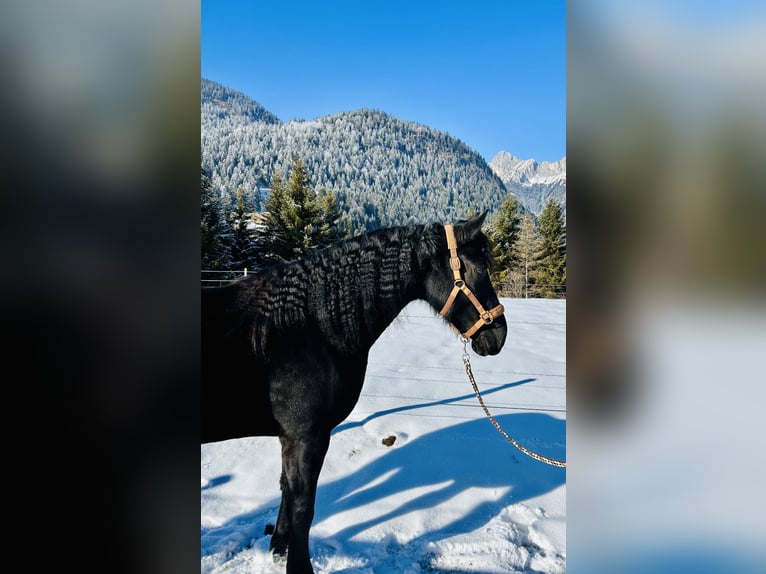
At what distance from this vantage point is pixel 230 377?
70.2 inches

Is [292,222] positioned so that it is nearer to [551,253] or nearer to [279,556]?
[551,253]

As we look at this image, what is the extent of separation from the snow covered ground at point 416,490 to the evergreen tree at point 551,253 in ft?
43.1

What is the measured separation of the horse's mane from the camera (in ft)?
6.15

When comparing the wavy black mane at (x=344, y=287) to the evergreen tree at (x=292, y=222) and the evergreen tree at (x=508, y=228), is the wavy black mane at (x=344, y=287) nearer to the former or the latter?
the evergreen tree at (x=292, y=222)

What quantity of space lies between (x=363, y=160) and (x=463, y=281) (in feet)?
375

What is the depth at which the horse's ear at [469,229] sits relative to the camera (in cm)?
201

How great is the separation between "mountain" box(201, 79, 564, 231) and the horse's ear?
54.2 m

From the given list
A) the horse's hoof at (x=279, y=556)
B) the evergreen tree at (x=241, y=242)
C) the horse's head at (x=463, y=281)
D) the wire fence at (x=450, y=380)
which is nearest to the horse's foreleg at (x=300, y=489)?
the horse's hoof at (x=279, y=556)

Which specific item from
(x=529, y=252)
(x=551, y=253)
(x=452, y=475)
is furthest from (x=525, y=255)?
(x=452, y=475)

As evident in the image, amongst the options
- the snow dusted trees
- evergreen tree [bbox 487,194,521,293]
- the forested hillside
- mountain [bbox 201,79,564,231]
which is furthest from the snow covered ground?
mountain [bbox 201,79,564,231]
